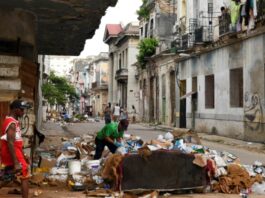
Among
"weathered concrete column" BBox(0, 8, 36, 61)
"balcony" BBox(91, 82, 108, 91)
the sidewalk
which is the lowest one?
the sidewalk

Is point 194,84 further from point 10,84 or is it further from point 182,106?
point 10,84

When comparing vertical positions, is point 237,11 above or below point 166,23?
below

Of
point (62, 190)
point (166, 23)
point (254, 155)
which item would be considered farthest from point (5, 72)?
point (166, 23)

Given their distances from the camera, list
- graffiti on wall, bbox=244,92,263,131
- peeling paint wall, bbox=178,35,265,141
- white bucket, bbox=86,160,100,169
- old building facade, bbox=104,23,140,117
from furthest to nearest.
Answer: old building facade, bbox=104,23,140,117, peeling paint wall, bbox=178,35,265,141, graffiti on wall, bbox=244,92,263,131, white bucket, bbox=86,160,100,169

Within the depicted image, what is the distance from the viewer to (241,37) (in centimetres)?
2186

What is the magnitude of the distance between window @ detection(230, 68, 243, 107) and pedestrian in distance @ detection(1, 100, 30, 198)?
1787cm

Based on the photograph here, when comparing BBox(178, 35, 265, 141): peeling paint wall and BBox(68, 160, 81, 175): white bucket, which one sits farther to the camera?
BBox(178, 35, 265, 141): peeling paint wall

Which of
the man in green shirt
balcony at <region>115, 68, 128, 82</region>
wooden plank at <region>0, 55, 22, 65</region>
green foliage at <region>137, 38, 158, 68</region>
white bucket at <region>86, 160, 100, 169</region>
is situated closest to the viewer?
wooden plank at <region>0, 55, 22, 65</region>

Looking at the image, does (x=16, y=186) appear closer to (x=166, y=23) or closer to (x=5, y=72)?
(x=5, y=72)

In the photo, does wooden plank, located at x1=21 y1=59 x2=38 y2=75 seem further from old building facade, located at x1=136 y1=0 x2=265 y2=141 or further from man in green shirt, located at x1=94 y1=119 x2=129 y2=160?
old building facade, located at x1=136 y1=0 x2=265 y2=141

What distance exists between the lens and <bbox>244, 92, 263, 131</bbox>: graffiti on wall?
2033 centimetres

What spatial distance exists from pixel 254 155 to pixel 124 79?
36.6 metres

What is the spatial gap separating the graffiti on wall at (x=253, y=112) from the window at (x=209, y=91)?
17.3 ft

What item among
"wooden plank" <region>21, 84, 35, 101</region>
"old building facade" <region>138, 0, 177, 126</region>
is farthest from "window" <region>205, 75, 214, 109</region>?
"wooden plank" <region>21, 84, 35, 101</region>
